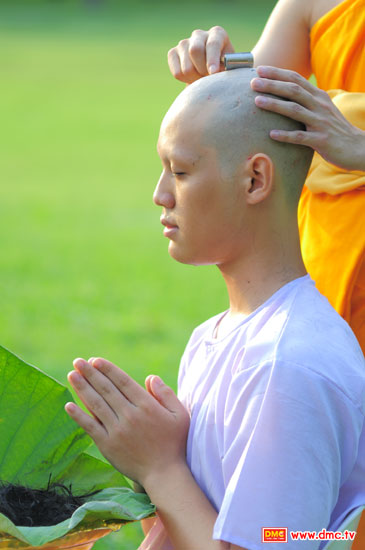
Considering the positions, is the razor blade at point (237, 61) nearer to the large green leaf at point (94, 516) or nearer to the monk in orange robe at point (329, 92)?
the monk in orange robe at point (329, 92)

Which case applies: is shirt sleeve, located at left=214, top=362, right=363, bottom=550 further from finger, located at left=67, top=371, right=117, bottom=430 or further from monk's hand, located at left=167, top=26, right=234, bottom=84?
monk's hand, located at left=167, top=26, right=234, bottom=84

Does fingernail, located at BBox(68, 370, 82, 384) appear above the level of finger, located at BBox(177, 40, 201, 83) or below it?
below

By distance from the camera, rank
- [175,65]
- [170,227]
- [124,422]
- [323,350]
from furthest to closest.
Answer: [175,65], [170,227], [124,422], [323,350]

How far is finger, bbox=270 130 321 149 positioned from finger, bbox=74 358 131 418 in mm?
586

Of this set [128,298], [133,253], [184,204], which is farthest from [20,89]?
[184,204]

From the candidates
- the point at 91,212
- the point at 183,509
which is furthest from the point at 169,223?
the point at 91,212

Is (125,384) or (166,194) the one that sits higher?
(166,194)

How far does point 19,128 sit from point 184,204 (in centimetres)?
1695

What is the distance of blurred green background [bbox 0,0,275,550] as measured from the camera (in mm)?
6816

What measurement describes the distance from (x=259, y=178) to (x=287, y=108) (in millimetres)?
148

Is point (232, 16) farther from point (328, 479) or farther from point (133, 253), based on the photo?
point (328, 479)

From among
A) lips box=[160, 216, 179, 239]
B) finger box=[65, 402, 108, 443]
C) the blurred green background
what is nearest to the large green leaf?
finger box=[65, 402, 108, 443]

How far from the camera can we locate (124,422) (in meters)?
1.73

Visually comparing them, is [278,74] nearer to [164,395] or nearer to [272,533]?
[164,395]
